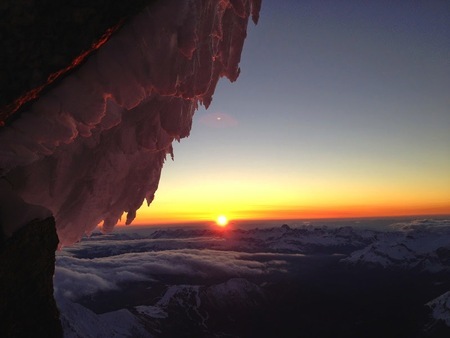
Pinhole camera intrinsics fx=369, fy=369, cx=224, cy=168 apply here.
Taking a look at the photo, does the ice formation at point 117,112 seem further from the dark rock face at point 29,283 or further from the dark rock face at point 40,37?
the dark rock face at point 40,37

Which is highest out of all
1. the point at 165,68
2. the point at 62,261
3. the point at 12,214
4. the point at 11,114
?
the point at 165,68

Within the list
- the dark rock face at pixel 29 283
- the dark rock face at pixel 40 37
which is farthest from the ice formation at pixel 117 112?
the dark rock face at pixel 40 37

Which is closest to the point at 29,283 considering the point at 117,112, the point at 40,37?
the point at 40,37

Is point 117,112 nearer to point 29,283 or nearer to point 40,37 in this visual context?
point 40,37

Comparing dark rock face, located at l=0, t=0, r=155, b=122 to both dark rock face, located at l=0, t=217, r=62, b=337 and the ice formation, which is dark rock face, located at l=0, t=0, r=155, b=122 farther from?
dark rock face, located at l=0, t=217, r=62, b=337

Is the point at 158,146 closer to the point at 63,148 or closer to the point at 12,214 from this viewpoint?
the point at 63,148

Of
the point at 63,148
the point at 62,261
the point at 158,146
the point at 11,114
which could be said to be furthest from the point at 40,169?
the point at 62,261
